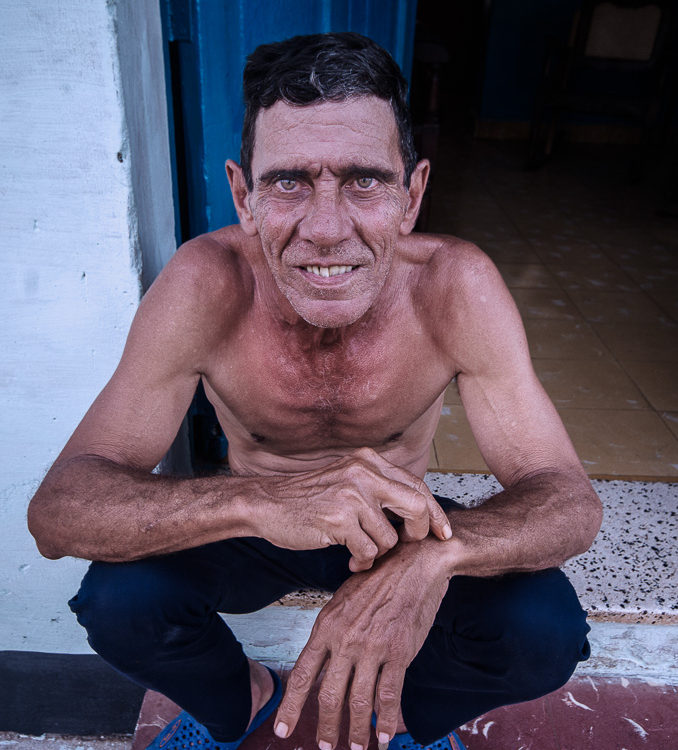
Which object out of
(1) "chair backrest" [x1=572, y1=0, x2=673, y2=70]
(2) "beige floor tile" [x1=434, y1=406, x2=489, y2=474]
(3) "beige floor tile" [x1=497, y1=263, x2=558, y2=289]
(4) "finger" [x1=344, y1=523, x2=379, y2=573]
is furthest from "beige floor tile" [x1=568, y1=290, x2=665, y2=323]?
(1) "chair backrest" [x1=572, y1=0, x2=673, y2=70]

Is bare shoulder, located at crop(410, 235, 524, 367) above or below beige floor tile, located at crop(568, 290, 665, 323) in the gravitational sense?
above

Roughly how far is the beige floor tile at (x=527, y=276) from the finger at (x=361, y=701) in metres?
3.03

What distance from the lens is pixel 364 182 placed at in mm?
1317

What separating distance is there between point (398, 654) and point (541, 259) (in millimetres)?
3675

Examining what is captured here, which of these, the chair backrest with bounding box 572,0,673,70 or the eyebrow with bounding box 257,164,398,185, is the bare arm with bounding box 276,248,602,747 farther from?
the chair backrest with bounding box 572,0,673,70

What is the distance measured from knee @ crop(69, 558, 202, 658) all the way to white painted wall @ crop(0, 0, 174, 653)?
50 centimetres

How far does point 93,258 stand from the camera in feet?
4.96

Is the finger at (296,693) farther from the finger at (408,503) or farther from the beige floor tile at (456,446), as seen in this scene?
the beige floor tile at (456,446)

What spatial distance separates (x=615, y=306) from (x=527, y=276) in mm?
581

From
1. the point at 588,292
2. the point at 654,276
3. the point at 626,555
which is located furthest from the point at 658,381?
the point at 654,276

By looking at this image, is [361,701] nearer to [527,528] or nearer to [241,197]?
[527,528]

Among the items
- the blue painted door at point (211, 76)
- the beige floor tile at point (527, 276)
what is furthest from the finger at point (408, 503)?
the beige floor tile at point (527, 276)

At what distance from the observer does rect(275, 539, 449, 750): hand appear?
3.78 ft

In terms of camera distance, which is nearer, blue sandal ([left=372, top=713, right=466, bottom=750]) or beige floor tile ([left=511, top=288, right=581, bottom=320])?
blue sandal ([left=372, top=713, right=466, bottom=750])
